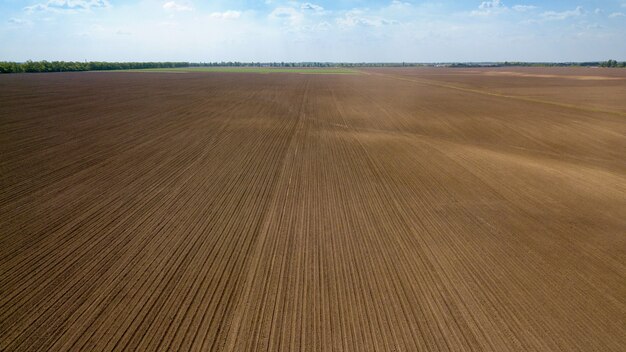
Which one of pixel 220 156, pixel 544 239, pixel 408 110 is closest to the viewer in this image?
pixel 544 239

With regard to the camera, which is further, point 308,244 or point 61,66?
point 61,66

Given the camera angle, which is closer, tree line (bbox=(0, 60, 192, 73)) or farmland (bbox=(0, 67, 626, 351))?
farmland (bbox=(0, 67, 626, 351))

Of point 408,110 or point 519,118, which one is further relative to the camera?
point 408,110

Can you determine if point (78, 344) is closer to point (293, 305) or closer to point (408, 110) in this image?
point (293, 305)

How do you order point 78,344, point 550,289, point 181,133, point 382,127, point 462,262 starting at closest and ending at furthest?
point 78,344 → point 550,289 → point 462,262 → point 181,133 → point 382,127

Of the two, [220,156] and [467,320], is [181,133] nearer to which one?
[220,156]

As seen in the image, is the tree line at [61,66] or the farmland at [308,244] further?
the tree line at [61,66]

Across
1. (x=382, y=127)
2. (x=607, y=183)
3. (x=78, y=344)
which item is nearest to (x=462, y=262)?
(x=78, y=344)
